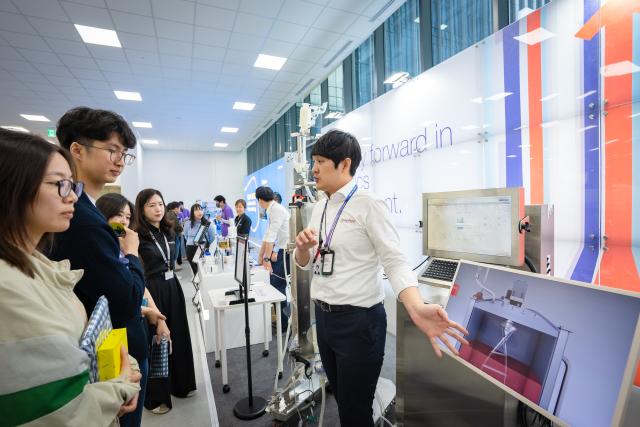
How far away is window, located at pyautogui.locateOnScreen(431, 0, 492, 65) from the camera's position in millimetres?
2654

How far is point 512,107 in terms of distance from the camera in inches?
85.5

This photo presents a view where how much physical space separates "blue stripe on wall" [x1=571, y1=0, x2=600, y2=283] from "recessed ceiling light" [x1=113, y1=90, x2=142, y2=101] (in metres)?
6.64

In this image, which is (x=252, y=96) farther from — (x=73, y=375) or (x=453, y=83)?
(x=73, y=375)

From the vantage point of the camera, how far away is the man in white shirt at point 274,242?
10.8 feet

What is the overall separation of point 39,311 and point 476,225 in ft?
5.54

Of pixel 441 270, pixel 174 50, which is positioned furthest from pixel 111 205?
pixel 174 50

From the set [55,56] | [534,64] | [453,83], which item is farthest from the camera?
[55,56]

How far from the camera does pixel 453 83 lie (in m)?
2.59

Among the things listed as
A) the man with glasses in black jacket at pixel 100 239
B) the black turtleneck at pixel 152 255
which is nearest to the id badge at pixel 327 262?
→ the man with glasses in black jacket at pixel 100 239

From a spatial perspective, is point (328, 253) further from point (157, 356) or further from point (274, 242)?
point (274, 242)

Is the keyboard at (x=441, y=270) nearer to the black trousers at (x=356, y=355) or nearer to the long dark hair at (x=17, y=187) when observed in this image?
the black trousers at (x=356, y=355)

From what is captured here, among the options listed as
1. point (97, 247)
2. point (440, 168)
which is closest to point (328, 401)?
point (97, 247)

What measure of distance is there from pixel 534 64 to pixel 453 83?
2.13 ft

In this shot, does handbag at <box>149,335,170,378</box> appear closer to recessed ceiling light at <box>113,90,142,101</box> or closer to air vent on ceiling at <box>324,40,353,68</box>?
air vent on ceiling at <box>324,40,353,68</box>
